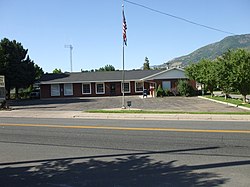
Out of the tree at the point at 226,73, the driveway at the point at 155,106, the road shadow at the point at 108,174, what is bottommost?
the road shadow at the point at 108,174

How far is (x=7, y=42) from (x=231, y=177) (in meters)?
47.7

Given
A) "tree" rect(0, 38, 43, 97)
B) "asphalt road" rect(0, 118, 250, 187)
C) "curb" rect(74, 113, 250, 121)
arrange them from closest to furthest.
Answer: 1. "asphalt road" rect(0, 118, 250, 187)
2. "curb" rect(74, 113, 250, 121)
3. "tree" rect(0, 38, 43, 97)

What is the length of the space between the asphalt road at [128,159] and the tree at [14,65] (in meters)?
37.4

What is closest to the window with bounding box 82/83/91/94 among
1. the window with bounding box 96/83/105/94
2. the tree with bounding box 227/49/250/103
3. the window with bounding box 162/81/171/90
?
→ the window with bounding box 96/83/105/94

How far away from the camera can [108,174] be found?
6.06 metres

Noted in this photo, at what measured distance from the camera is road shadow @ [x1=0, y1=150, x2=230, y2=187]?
5.49 metres

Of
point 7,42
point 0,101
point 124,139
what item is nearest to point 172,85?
point 0,101

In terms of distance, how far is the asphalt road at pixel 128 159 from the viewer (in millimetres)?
5688

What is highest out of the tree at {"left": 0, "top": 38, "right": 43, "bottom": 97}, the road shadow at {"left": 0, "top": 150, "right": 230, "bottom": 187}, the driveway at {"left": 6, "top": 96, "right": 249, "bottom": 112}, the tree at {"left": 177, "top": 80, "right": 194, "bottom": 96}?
the tree at {"left": 0, "top": 38, "right": 43, "bottom": 97}

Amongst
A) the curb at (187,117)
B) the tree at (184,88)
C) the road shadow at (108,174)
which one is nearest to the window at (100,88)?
the tree at (184,88)

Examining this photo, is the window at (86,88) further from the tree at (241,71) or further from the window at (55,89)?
→ the tree at (241,71)

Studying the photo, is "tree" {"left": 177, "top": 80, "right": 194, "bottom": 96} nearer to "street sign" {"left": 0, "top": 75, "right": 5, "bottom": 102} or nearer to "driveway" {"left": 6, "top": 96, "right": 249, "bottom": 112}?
"driveway" {"left": 6, "top": 96, "right": 249, "bottom": 112}

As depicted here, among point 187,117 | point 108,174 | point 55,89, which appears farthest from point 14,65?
point 108,174

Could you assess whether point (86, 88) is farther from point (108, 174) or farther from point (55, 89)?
point (108, 174)
